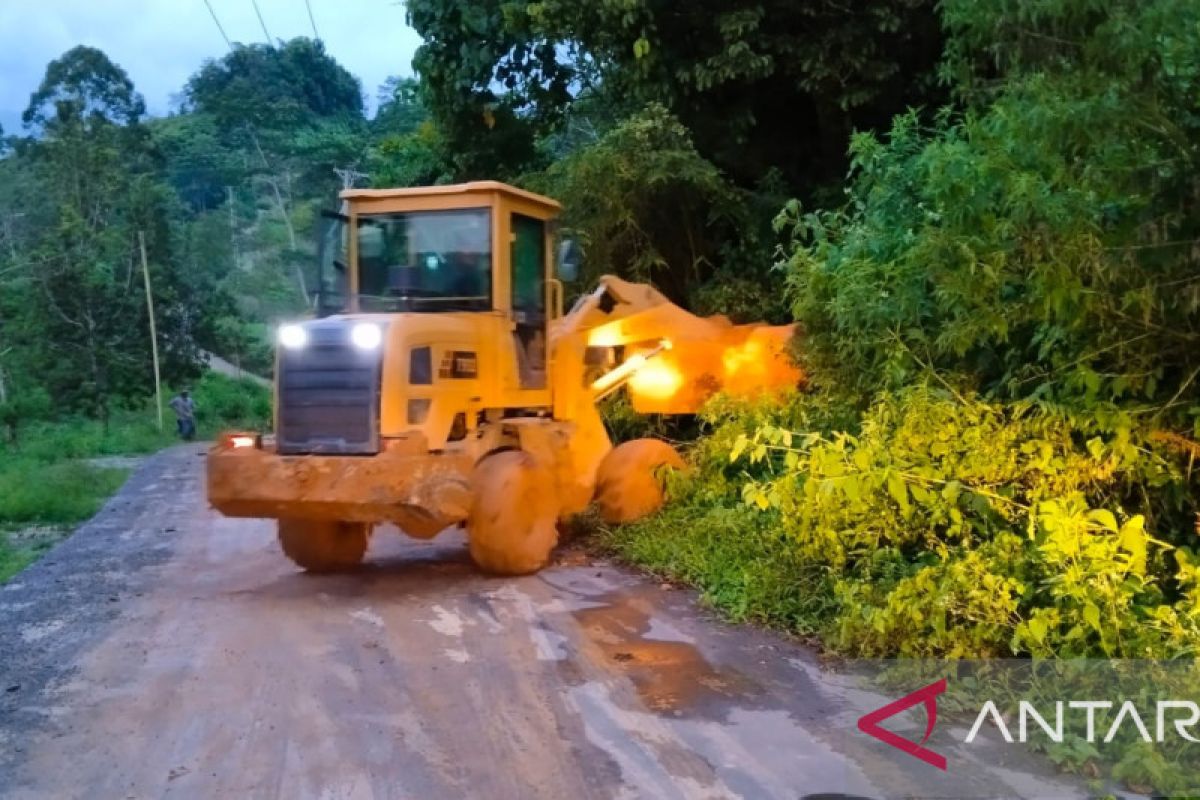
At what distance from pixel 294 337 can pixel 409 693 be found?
3.40 m

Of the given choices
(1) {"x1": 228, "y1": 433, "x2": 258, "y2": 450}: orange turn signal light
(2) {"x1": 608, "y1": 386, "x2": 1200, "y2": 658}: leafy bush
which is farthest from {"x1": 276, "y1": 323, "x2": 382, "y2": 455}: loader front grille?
(2) {"x1": 608, "y1": 386, "x2": 1200, "y2": 658}: leafy bush

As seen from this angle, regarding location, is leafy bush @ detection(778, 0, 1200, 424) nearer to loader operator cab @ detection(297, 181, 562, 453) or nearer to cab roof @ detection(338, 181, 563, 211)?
loader operator cab @ detection(297, 181, 562, 453)

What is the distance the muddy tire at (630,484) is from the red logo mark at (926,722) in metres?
4.60

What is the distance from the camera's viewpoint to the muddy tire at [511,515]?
8.49m

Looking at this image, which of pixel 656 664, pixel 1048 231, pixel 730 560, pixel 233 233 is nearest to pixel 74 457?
pixel 730 560

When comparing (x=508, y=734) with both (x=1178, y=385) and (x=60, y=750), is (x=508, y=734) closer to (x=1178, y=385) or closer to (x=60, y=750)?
(x=60, y=750)

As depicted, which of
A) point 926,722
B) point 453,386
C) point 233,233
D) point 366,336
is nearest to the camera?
point 926,722

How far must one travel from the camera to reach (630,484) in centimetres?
1023

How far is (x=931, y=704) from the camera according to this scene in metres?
5.62

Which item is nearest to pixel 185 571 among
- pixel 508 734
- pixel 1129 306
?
pixel 508 734

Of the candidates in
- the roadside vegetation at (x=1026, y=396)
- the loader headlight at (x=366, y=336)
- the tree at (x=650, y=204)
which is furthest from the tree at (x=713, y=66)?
the loader headlight at (x=366, y=336)

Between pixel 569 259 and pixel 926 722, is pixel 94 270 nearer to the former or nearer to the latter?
pixel 569 259

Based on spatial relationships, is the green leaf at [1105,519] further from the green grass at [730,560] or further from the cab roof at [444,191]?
the cab roof at [444,191]

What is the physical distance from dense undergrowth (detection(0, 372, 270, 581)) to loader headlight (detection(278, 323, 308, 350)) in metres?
3.29
